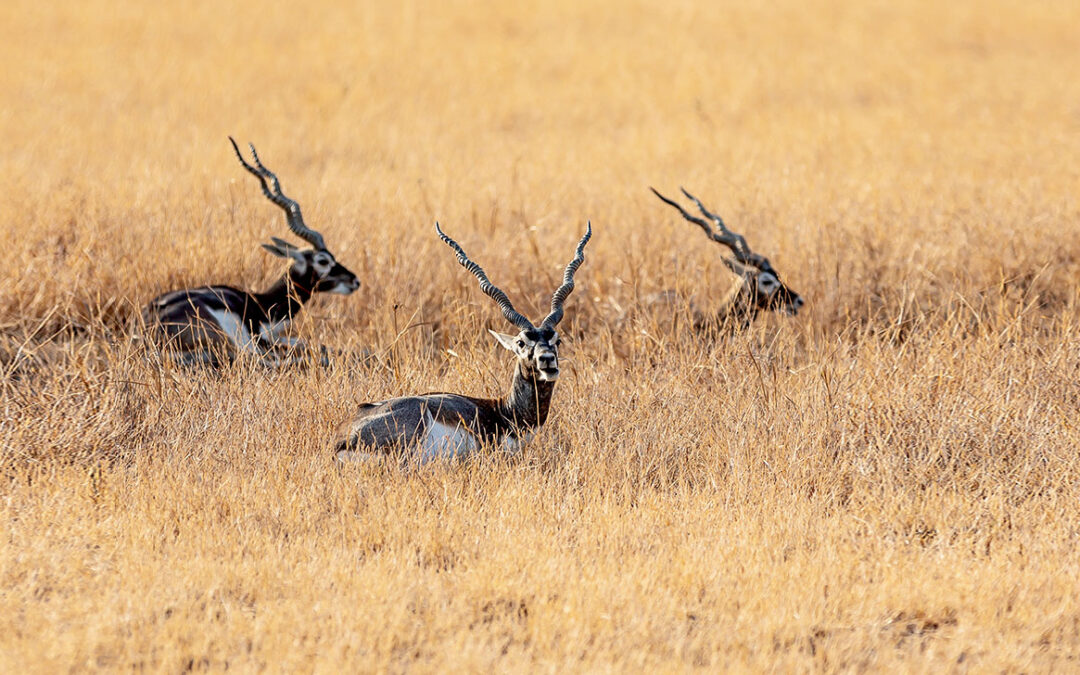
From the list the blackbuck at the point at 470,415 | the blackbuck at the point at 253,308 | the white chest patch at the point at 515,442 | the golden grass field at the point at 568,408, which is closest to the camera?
the golden grass field at the point at 568,408

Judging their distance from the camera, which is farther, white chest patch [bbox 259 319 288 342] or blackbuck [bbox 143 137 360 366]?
white chest patch [bbox 259 319 288 342]

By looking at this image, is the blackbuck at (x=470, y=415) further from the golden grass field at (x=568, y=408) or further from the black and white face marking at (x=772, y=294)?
the black and white face marking at (x=772, y=294)

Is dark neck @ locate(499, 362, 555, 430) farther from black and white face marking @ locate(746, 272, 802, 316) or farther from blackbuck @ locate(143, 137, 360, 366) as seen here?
black and white face marking @ locate(746, 272, 802, 316)

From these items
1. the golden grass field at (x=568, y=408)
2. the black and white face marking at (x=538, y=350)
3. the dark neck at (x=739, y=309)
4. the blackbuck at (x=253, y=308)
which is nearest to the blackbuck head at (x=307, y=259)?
the blackbuck at (x=253, y=308)

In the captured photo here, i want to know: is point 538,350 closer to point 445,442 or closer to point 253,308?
point 445,442

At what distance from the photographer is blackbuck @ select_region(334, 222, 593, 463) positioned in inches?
236

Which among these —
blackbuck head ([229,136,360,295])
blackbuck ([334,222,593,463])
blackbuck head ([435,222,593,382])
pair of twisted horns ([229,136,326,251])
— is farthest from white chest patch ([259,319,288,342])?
blackbuck head ([435,222,593,382])

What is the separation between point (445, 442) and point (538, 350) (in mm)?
699

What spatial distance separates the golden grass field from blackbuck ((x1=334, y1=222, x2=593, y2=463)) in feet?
0.47

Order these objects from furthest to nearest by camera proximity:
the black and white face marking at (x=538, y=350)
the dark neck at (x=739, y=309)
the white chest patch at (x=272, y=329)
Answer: the white chest patch at (x=272, y=329), the dark neck at (x=739, y=309), the black and white face marking at (x=538, y=350)

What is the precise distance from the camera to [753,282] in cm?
834

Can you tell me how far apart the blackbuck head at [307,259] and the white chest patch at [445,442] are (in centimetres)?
288

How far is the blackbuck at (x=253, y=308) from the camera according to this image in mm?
8016

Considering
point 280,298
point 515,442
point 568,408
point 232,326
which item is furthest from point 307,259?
point 515,442
